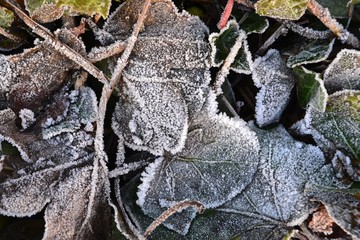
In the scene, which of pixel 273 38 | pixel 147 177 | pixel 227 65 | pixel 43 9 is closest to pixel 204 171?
pixel 147 177

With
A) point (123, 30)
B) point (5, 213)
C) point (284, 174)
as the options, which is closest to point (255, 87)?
point (284, 174)

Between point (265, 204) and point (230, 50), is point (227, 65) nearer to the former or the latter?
point (230, 50)

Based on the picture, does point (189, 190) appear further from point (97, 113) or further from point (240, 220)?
point (97, 113)

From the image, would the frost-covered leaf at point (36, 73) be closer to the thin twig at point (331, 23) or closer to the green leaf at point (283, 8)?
the green leaf at point (283, 8)

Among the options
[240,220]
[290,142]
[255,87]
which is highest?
[255,87]

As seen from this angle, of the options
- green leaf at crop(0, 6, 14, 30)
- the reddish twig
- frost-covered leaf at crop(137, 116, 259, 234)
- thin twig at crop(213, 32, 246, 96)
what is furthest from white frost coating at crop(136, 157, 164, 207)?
green leaf at crop(0, 6, 14, 30)

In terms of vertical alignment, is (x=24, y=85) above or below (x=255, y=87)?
above

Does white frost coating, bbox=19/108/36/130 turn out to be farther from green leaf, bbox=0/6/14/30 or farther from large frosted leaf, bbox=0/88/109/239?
green leaf, bbox=0/6/14/30
